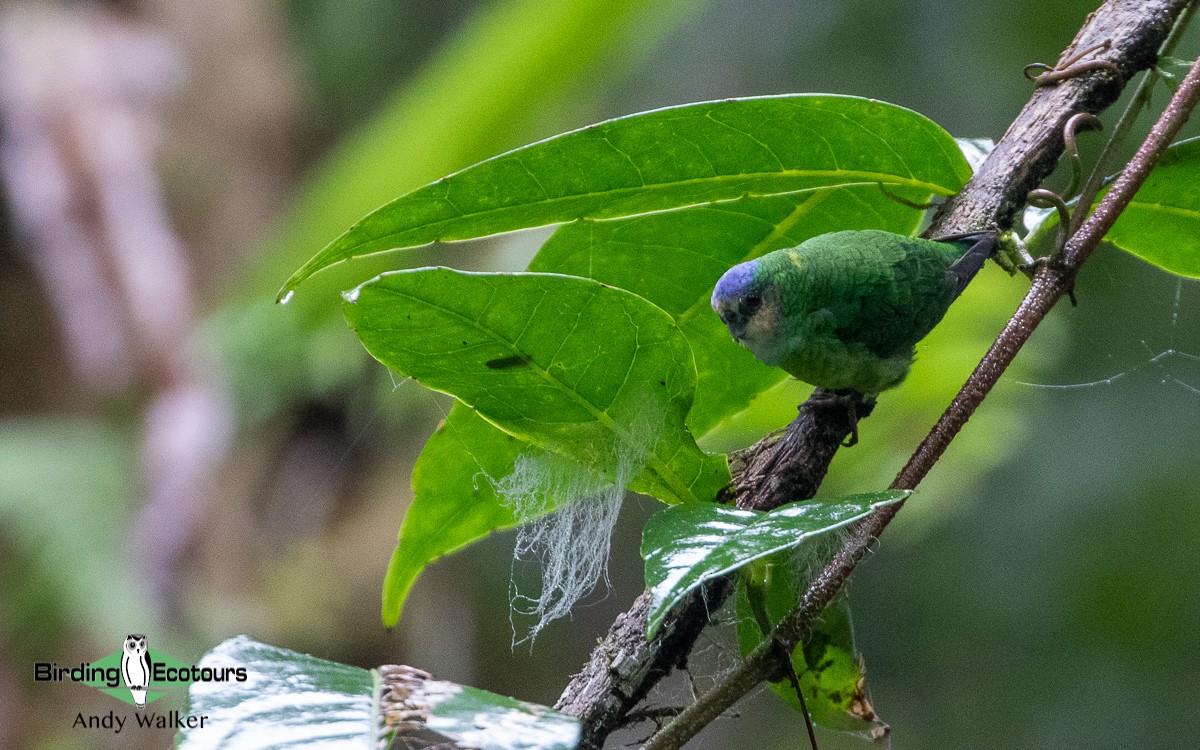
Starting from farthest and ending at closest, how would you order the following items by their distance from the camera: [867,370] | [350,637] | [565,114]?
1. [350,637]
2. [565,114]
3. [867,370]

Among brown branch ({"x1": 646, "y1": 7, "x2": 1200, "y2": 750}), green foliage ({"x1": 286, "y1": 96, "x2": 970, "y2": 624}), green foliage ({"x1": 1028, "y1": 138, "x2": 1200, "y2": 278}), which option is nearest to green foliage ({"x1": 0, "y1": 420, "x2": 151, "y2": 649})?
green foliage ({"x1": 286, "y1": 96, "x2": 970, "y2": 624})

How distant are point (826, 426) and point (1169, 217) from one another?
1.91 ft

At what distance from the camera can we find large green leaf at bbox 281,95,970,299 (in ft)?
3.15

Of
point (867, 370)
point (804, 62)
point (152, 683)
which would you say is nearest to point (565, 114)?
point (804, 62)

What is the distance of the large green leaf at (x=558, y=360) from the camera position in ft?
2.75

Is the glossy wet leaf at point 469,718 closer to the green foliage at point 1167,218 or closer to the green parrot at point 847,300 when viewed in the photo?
the green parrot at point 847,300

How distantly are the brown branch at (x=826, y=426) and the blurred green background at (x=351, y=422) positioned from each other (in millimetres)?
2495

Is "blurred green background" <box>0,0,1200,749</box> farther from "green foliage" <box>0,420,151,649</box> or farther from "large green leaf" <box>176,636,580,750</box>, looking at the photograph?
"large green leaf" <box>176,636,580,750</box>

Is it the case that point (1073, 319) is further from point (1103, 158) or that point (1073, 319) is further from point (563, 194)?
point (563, 194)

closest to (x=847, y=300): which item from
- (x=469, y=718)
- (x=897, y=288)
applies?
(x=897, y=288)

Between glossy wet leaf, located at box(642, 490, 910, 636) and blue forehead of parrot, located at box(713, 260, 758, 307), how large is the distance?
0.44m

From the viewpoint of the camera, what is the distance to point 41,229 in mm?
4457

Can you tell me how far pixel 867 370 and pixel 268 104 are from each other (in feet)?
16.6

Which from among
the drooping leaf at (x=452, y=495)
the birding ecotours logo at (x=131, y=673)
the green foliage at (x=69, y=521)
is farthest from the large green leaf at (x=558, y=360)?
the green foliage at (x=69, y=521)
